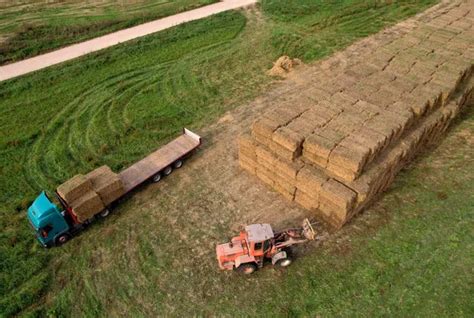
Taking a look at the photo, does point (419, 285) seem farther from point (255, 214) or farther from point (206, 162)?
point (206, 162)

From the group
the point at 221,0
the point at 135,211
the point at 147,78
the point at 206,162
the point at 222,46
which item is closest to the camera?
the point at 135,211

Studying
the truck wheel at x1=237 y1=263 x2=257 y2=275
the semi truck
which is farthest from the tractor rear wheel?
the truck wheel at x1=237 y1=263 x2=257 y2=275

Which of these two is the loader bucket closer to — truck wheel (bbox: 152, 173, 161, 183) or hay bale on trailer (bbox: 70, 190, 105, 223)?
truck wheel (bbox: 152, 173, 161, 183)

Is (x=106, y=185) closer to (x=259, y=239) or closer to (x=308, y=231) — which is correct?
(x=259, y=239)

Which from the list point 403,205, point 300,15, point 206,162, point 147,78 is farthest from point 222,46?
point 403,205

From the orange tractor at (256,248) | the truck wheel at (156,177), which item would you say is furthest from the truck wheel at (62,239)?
the orange tractor at (256,248)

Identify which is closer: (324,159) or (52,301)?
(52,301)
